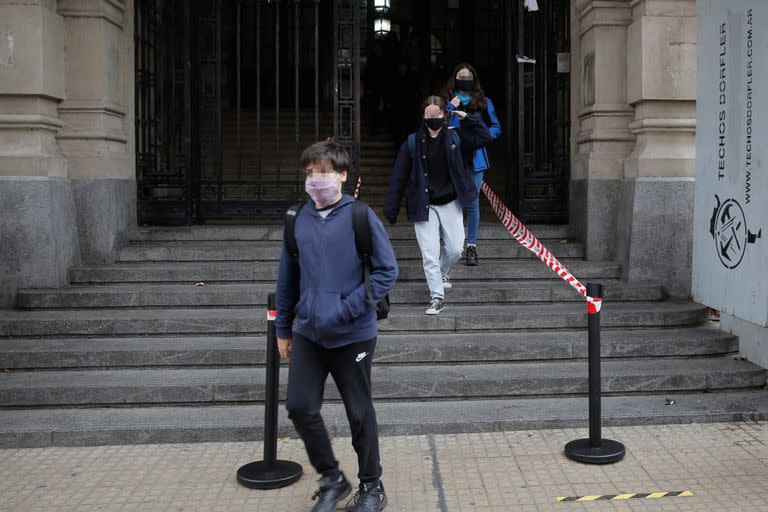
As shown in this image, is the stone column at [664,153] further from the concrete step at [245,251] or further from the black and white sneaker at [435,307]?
the black and white sneaker at [435,307]

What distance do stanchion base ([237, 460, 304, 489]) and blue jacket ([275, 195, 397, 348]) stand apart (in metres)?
1.09

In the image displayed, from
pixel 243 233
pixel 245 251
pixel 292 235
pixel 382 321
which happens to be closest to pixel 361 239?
pixel 292 235

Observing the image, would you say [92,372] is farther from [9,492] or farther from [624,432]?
[624,432]

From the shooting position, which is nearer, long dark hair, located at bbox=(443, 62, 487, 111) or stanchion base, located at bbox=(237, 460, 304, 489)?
stanchion base, located at bbox=(237, 460, 304, 489)

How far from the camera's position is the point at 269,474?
5301mm

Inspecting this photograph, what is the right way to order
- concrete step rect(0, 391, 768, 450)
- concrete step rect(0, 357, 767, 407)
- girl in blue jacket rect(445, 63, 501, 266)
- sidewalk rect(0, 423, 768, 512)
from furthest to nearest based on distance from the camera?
1. girl in blue jacket rect(445, 63, 501, 266)
2. concrete step rect(0, 357, 767, 407)
3. concrete step rect(0, 391, 768, 450)
4. sidewalk rect(0, 423, 768, 512)

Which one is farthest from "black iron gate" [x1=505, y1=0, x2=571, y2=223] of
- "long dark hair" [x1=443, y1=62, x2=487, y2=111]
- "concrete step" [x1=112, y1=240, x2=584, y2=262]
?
"long dark hair" [x1=443, y1=62, x2=487, y2=111]

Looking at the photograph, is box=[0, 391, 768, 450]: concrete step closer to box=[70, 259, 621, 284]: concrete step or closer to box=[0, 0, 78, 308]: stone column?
box=[0, 0, 78, 308]: stone column

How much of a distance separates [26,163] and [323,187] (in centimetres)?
Answer: 466

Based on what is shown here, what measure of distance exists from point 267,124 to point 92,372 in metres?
10.0

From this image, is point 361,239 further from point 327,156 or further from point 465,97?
point 465,97

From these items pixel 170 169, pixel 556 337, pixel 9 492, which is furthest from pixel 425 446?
pixel 170 169

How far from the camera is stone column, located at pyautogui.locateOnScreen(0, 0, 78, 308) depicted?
812cm

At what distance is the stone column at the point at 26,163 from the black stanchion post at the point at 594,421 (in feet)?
16.4
